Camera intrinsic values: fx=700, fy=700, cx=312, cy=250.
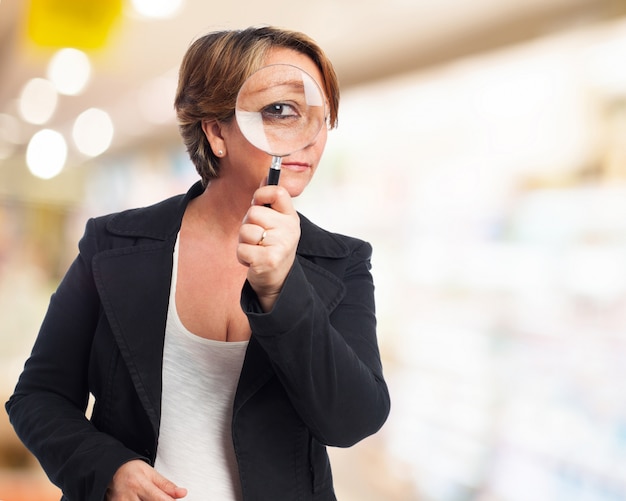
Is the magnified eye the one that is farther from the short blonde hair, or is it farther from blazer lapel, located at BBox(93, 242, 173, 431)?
blazer lapel, located at BBox(93, 242, 173, 431)

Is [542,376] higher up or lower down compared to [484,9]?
lower down

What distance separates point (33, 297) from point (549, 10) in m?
3.42

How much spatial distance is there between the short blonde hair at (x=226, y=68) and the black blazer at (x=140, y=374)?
0.18 meters

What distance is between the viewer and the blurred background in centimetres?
285

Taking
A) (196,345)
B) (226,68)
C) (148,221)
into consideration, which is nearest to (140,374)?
(196,345)

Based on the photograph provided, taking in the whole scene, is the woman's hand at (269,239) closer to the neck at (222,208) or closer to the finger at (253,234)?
the finger at (253,234)

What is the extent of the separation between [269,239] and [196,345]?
1.04 ft

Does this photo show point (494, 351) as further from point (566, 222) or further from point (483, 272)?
point (566, 222)

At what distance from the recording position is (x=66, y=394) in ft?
3.61

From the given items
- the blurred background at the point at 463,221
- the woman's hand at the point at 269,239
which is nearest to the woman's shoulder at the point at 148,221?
the woman's hand at the point at 269,239

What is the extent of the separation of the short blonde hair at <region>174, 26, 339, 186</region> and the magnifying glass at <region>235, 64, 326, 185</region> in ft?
0.26

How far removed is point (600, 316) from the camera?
2.78 m

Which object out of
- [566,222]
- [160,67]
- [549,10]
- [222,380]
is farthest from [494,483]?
[160,67]

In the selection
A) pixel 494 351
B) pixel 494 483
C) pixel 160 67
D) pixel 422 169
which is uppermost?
pixel 160 67
